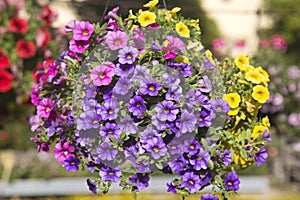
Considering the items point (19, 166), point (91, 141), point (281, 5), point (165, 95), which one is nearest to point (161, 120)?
point (165, 95)

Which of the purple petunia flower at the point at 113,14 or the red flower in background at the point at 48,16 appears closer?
the purple petunia flower at the point at 113,14

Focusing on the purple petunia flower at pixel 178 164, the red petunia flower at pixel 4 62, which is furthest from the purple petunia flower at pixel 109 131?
the red petunia flower at pixel 4 62

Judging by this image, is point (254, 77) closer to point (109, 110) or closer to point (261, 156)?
point (261, 156)

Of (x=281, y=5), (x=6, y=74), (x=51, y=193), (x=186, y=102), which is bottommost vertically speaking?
(x=186, y=102)

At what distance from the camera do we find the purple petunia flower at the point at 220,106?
205cm

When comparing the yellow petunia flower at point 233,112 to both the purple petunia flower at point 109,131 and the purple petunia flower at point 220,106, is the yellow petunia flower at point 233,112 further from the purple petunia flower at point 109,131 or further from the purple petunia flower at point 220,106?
the purple petunia flower at point 109,131

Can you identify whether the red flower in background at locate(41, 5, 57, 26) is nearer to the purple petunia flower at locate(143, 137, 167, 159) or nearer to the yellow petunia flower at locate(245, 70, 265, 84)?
the yellow petunia flower at locate(245, 70, 265, 84)

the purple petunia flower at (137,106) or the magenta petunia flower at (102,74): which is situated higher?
the magenta petunia flower at (102,74)

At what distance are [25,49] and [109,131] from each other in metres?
3.13

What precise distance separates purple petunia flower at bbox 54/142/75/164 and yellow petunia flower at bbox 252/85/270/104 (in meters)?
0.71

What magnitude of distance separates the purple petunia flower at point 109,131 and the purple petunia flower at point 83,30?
34 centimetres

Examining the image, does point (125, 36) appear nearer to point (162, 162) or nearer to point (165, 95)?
point (165, 95)

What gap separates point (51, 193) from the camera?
502 cm

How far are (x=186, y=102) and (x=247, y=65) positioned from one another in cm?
43
